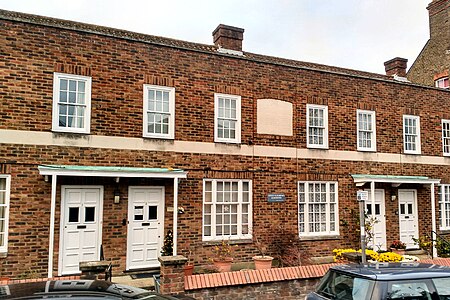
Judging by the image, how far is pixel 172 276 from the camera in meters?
7.36

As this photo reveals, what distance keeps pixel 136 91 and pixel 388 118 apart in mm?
10212

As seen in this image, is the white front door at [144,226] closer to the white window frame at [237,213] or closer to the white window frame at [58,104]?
the white window frame at [237,213]

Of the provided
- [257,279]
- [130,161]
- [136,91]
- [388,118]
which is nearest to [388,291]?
[257,279]

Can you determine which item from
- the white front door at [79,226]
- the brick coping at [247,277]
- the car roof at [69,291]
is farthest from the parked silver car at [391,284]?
the white front door at [79,226]

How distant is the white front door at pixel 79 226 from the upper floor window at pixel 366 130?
9.98 meters

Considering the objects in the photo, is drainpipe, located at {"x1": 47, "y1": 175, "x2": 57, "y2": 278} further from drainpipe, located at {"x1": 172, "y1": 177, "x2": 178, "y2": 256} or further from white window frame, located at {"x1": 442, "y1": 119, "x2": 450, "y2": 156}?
white window frame, located at {"x1": 442, "y1": 119, "x2": 450, "y2": 156}

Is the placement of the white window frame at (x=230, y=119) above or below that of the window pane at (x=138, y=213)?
above

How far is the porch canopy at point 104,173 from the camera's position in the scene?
986 centimetres

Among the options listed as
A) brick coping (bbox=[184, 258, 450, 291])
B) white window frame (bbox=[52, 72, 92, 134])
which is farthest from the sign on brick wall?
white window frame (bbox=[52, 72, 92, 134])

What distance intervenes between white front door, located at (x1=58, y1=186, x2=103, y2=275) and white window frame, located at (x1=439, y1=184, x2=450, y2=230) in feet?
45.3

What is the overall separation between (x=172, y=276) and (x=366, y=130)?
35.6 feet

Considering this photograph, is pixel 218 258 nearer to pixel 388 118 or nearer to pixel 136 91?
pixel 136 91

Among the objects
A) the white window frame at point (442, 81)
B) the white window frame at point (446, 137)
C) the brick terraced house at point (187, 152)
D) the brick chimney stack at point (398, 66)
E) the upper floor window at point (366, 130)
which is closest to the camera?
the brick terraced house at point (187, 152)

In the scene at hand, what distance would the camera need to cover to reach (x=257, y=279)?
8.03 m
